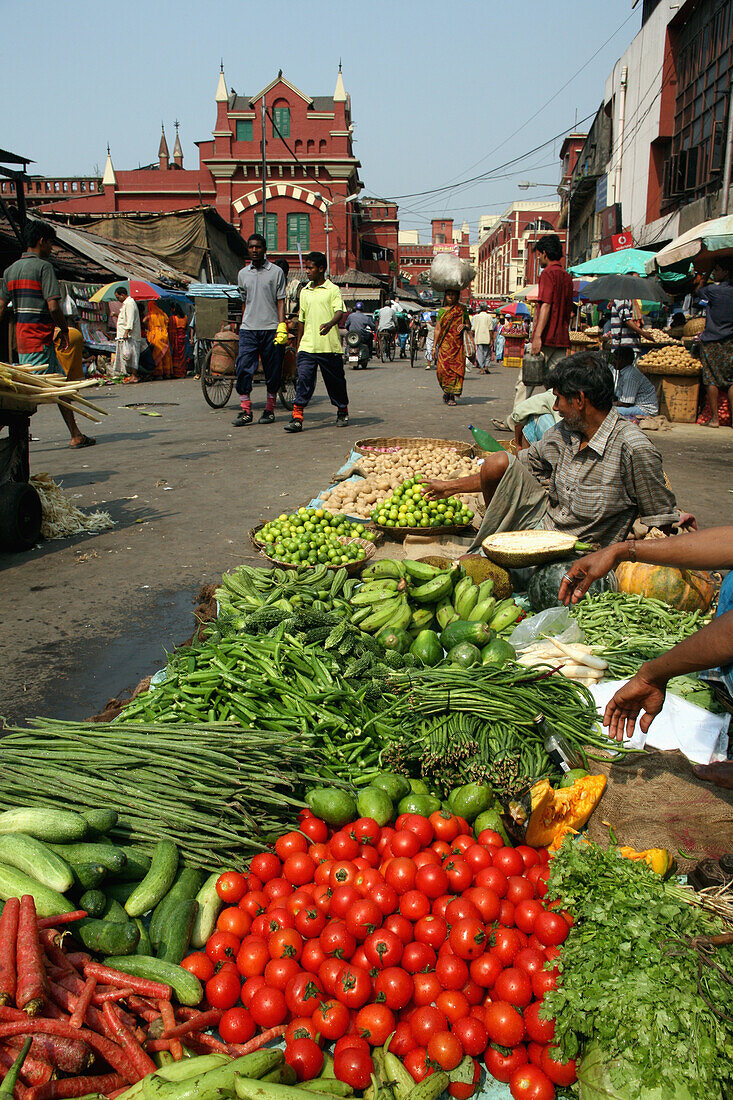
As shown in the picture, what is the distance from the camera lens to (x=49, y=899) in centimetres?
195

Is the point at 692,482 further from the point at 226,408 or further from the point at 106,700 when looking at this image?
the point at 226,408

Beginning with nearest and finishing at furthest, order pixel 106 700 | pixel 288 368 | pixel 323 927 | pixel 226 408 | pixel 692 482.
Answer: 1. pixel 323 927
2. pixel 106 700
3. pixel 692 482
4. pixel 288 368
5. pixel 226 408

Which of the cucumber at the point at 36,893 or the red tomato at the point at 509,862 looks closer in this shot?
the cucumber at the point at 36,893

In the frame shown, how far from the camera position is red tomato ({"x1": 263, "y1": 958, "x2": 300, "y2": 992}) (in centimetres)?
199

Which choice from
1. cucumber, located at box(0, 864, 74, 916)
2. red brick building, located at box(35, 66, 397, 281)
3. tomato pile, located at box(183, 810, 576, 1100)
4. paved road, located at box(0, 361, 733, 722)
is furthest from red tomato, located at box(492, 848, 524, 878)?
red brick building, located at box(35, 66, 397, 281)

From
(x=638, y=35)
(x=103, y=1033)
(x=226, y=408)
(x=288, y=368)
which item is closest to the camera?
(x=103, y=1033)

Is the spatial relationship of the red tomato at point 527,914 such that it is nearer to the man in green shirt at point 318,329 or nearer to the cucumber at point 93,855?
the cucumber at point 93,855

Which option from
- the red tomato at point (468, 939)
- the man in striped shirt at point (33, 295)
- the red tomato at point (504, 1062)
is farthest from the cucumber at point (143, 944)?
the man in striped shirt at point (33, 295)

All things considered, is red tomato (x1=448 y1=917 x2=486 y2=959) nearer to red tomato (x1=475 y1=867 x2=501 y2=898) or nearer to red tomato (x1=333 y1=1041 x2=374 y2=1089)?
red tomato (x1=475 y1=867 x2=501 y2=898)

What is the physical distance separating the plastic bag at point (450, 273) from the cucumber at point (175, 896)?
12002 millimetres

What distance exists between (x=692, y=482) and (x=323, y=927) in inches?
285

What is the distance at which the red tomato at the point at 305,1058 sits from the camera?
1.77 meters

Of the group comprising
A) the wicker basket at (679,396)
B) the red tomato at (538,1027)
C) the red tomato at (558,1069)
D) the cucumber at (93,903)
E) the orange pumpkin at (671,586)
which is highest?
the wicker basket at (679,396)

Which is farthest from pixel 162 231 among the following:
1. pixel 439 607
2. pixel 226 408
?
pixel 439 607
